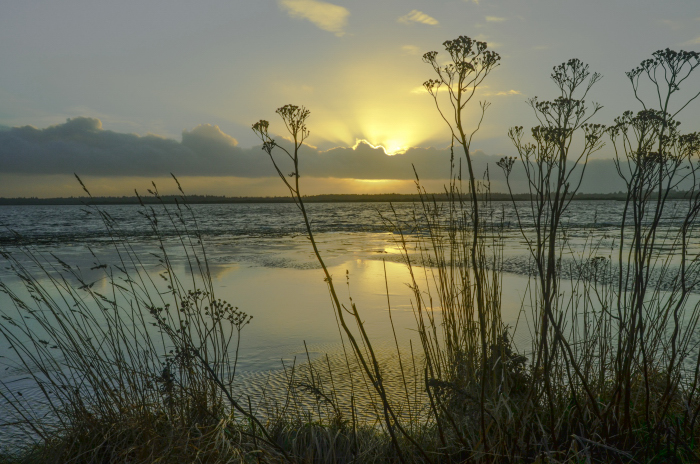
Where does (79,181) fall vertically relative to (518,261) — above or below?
above

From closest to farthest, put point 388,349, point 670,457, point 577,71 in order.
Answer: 1. point 577,71
2. point 670,457
3. point 388,349

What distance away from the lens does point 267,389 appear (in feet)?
10.6

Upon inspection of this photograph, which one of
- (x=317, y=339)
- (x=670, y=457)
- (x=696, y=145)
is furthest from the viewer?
(x=317, y=339)

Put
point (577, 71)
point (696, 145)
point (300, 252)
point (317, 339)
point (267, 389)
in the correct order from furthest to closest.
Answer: point (300, 252), point (317, 339), point (267, 389), point (696, 145), point (577, 71)

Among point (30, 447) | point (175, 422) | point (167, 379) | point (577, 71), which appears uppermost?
point (577, 71)

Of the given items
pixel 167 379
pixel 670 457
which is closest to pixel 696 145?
pixel 670 457

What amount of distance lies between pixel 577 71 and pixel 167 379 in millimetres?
2251

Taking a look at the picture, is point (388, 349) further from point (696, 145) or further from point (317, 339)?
point (696, 145)

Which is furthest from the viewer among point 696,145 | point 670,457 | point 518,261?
point 518,261

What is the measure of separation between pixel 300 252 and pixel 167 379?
30.7ft

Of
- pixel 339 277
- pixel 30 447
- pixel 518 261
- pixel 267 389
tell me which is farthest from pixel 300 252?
pixel 30 447

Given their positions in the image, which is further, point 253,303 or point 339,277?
point 339,277

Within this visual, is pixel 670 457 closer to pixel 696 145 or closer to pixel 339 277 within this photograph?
pixel 696 145

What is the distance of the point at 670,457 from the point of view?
5.90ft
